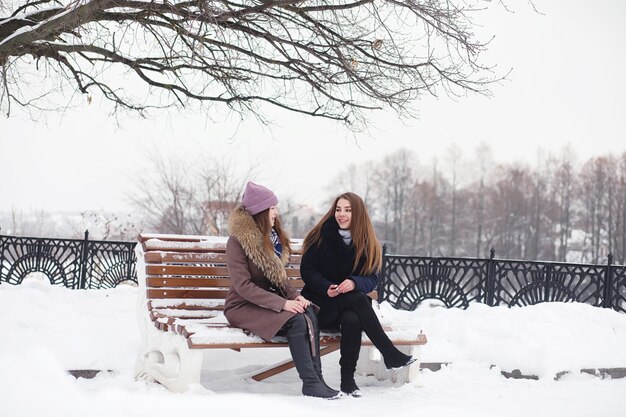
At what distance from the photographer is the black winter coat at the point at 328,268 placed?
600 centimetres

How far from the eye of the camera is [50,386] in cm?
393

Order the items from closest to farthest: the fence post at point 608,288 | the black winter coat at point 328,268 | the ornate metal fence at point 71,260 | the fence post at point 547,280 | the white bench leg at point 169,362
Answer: the white bench leg at point 169,362, the black winter coat at point 328,268, the fence post at point 608,288, the fence post at point 547,280, the ornate metal fence at point 71,260

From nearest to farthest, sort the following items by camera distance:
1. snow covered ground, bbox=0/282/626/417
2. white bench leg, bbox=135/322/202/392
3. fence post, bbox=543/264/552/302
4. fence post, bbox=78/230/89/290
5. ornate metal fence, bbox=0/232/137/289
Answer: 1. snow covered ground, bbox=0/282/626/417
2. white bench leg, bbox=135/322/202/392
3. fence post, bbox=543/264/552/302
4. fence post, bbox=78/230/89/290
5. ornate metal fence, bbox=0/232/137/289

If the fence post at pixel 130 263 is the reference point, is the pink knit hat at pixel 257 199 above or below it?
above

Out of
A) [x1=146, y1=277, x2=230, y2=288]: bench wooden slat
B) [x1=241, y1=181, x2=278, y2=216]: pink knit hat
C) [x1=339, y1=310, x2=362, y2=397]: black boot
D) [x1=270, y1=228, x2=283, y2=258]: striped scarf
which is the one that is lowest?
[x1=339, y1=310, x2=362, y2=397]: black boot

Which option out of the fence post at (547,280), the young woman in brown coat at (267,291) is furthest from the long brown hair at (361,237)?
the fence post at (547,280)

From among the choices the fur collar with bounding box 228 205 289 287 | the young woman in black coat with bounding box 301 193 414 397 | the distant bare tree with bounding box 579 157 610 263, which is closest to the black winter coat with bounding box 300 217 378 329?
the young woman in black coat with bounding box 301 193 414 397

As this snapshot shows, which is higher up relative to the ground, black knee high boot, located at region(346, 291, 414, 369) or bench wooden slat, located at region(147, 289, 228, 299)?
bench wooden slat, located at region(147, 289, 228, 299)

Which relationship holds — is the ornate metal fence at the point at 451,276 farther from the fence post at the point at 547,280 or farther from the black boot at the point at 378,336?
the black boot at the point at 378,336

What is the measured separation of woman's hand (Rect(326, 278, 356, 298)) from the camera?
5.88 m

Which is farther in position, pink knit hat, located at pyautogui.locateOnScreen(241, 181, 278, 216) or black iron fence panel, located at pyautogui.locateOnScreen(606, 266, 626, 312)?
black iron fence panel, located at pyautogui.locateOnScreen(606, 266, 626, 312)

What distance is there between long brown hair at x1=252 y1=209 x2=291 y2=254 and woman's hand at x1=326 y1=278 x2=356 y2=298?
1.56 feet

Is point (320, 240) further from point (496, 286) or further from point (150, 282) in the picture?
point (496, 286)

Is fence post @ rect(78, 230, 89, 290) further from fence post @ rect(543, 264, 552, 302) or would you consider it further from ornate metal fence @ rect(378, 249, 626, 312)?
fence post @ rect(543, 264, 552, 302)
